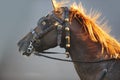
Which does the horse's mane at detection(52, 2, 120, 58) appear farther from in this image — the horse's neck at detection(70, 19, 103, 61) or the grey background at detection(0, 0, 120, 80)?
the grey background at detection(0, 0, 120, 80)

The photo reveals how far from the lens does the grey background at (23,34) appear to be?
6918mm

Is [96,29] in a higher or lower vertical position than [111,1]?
lower

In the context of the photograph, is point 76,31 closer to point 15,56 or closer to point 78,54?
point 78,54

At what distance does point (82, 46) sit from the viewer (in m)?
4.50

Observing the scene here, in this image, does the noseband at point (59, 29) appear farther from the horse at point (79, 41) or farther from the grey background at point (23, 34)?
the grey background at point (23, 34)

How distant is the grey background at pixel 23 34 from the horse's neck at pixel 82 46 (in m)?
2.38

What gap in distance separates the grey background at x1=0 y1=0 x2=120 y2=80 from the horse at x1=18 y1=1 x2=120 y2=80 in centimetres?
231

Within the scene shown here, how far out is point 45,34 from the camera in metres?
4.53

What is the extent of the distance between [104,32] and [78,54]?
1.18 ft

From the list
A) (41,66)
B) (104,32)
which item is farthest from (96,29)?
(41,66)

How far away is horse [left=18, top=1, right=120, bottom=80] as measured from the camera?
174 inches

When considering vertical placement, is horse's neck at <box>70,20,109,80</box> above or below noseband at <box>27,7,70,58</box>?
below

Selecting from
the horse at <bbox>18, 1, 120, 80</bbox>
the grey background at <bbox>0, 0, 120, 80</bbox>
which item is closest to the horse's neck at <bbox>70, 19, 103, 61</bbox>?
the horse at <bbox>18, 1, 120, 80</bbox>

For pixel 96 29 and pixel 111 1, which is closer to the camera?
pixel 96 29
